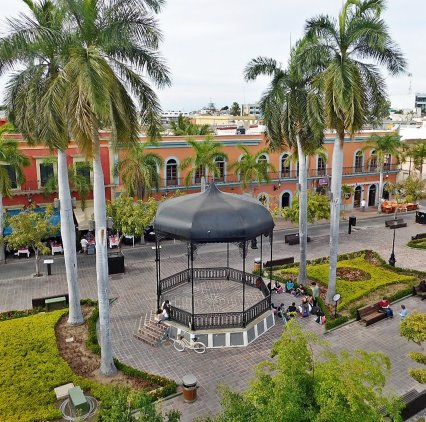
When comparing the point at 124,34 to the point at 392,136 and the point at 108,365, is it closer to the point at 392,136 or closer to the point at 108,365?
the point at 108,365

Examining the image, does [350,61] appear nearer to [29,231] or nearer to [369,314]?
[369,314]

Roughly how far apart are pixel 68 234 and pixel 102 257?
3854 millimetres

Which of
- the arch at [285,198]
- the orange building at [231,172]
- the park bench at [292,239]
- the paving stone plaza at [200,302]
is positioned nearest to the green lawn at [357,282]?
the paving stone plaza at [200,302]

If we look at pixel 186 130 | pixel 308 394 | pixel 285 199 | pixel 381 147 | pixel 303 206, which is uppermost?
pixel 186 130

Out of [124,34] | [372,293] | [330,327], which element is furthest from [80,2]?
[372,293]

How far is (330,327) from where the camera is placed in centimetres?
1770

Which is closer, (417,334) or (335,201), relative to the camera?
(417,334)

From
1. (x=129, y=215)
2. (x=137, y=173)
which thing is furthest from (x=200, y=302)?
(x=137, y=173)

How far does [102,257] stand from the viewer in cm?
1395

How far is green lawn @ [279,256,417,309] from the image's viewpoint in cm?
2075

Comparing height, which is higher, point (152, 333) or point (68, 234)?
point (68, 234)

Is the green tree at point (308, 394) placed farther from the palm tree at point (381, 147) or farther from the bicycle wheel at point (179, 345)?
the palm tree at point (381, 147)

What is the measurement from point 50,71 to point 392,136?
1319 inches

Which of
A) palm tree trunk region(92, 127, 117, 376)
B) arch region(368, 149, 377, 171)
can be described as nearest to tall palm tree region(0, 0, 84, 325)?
palm tree trunk region(92, 127, 117, 376)
